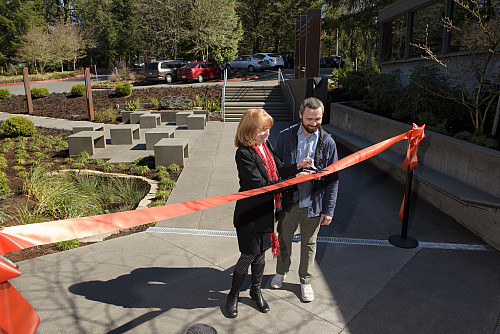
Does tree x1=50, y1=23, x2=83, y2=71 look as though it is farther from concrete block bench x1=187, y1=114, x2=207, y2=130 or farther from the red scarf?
the red scarf

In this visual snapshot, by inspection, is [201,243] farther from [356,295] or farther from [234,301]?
[356,295]

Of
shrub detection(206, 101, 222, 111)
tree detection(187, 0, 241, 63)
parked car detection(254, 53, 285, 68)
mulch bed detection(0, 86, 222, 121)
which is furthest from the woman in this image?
tree detection(187, 0, 241, 63)

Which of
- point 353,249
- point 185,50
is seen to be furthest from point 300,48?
point 185,50

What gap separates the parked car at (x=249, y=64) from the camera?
33.4m

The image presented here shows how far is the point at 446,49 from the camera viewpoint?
36.3 ft

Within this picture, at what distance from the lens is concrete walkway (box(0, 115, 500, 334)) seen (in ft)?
10.4

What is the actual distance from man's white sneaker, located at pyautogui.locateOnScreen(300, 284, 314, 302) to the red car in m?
24.0

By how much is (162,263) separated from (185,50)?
35.1 metres

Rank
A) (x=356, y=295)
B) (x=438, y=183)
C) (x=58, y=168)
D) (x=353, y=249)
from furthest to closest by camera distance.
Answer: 1. (x=58, y=168)
2. (x=438, y=183)
3. (x=353, y=249)
4. (x=356, y=295)

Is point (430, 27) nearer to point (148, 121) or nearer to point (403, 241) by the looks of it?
point (403, 241)

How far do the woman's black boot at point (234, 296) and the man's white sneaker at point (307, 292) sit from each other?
2.14 feet

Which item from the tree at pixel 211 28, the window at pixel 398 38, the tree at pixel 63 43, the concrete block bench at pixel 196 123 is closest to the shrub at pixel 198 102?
the concrete block bench at pixel 196 123

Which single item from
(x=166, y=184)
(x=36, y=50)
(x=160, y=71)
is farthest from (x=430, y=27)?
(x=36, y=50)

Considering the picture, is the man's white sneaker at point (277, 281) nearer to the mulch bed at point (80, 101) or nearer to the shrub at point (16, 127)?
the shrub at point (16, 127)
